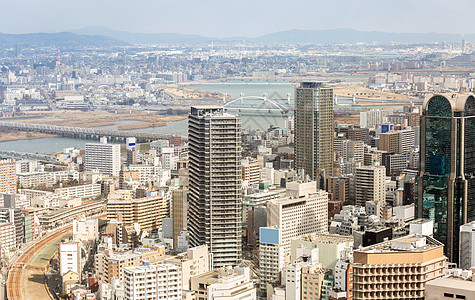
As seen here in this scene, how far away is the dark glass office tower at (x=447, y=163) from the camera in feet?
33.3

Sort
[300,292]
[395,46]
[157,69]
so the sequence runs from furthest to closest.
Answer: [157,69] < [395,46] < [300,292]

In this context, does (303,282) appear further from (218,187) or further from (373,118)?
(373,118)

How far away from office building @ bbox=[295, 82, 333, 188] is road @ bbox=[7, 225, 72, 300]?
445cm

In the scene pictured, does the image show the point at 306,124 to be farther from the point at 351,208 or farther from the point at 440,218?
the point at 440,218

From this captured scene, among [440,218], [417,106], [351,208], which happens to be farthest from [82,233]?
[417,106]

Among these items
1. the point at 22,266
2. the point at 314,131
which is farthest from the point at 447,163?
the point at 314,131

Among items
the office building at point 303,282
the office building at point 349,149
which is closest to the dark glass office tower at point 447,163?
the office building at point 303,282

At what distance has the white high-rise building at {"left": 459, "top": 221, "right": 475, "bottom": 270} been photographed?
877 cm

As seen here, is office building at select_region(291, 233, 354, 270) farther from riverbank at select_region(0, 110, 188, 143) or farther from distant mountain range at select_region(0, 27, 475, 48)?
distant mountain range at select_region(0, 27, 475, 48)

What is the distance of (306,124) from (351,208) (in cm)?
360

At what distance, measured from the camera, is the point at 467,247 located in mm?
8969

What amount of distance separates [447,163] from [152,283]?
A: 13.2 ft

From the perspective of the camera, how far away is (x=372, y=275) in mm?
5977

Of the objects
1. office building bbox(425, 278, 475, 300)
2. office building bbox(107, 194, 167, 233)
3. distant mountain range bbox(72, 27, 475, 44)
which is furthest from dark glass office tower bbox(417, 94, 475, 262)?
distant mountain range bbox(72, 27, 475, 44)
